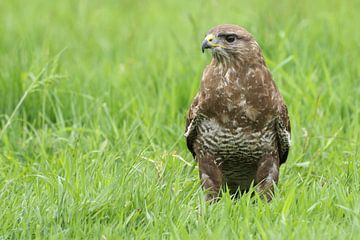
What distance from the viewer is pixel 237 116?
6.00m

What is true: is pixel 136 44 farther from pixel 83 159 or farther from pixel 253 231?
pixel 253 231

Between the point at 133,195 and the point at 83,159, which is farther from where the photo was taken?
the point at 83,159

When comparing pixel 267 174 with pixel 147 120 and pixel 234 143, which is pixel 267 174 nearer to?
pixel 234 143

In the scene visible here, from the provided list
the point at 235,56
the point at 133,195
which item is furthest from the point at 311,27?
the point at 133,195

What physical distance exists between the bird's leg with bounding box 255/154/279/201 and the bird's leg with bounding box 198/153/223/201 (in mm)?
270

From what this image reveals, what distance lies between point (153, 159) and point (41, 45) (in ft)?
11.7

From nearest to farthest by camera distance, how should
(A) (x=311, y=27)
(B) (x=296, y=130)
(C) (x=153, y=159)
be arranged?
(C) (x=153, y=159), (B) (x=296, y=130), (A) (x=311, y=27)

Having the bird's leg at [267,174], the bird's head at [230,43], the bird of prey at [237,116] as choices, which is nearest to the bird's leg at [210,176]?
the bird of prey at [237,116]

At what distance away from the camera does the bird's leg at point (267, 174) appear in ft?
20.1

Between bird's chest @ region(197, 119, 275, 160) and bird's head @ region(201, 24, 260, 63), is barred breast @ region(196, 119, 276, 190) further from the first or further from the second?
bird's head @ region(201, 24, 260, 63)

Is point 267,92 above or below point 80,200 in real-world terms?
above

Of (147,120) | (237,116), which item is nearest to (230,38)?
(237,116)

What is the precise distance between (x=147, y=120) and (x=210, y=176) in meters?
1.34

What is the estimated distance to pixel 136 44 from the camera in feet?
32.5
